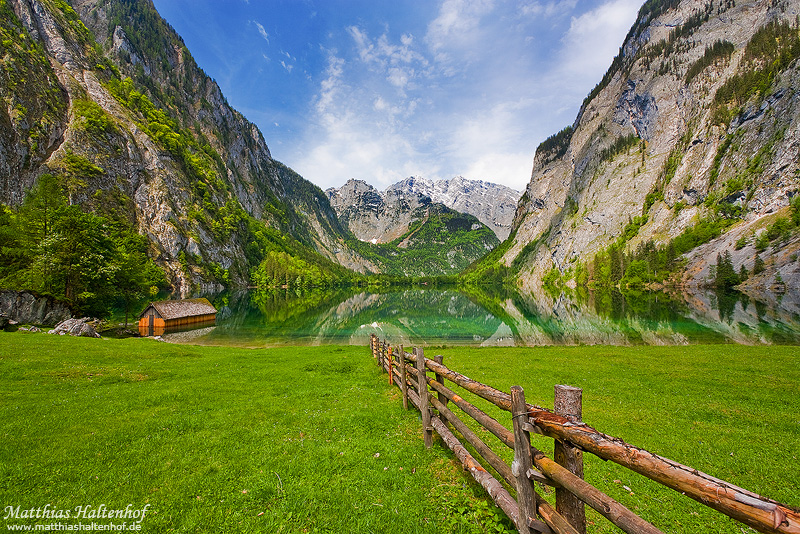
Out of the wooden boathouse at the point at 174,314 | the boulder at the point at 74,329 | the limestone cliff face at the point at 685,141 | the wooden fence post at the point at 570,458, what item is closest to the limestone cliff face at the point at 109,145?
the wooden boathouse at the point at 174,314

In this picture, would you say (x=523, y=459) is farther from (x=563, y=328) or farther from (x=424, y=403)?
(x=563, y=328)

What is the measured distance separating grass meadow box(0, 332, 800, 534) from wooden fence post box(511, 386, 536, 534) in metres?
1.89

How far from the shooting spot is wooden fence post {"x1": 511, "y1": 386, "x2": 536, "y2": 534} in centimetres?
498

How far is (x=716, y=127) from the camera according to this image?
12850 cm

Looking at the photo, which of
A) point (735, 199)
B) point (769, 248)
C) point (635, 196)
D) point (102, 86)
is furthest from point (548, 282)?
point (102, 86)

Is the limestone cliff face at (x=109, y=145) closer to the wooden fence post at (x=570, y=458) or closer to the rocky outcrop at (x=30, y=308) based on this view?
the rocky outcrop at (x=30, y=308)

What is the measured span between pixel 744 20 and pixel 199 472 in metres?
248

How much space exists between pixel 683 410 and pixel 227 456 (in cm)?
1677

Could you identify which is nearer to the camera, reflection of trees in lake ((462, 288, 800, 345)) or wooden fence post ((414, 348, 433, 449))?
wooden fence post ((414, 348, 433, 449))

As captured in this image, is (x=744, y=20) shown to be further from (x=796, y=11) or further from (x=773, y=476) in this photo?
(x=773, y=476)

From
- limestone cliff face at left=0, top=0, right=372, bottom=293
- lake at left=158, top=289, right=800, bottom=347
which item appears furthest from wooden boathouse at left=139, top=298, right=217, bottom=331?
limestone cliff face at left=0, top=0, right=372, bottom=293

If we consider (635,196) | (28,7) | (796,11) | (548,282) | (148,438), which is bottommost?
(148,438)

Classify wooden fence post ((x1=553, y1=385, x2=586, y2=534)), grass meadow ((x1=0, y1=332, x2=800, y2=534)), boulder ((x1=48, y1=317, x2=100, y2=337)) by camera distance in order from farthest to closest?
1. boulder ((x1=48, y1=317, x2=100, y2=337))
2. grass meadow ((x1=0, y1=332, x2=800, y2=534))
3. wooden fence post ((x1=553, y1=385, x2=586, y2=534))

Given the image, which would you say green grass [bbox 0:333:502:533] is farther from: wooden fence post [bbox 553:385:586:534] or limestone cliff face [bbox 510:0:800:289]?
limestone cliff face [bbox 510:0:800:289]
